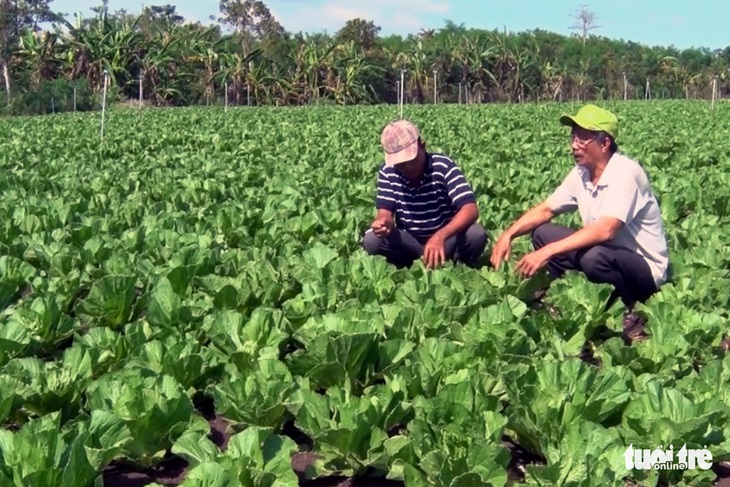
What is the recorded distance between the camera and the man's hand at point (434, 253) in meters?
5.09

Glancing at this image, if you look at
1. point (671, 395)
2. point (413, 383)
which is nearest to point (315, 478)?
point (413, 383)

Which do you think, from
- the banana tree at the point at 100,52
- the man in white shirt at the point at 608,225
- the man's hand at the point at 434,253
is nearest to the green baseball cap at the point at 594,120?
the man in white shirt at the point at 608,225

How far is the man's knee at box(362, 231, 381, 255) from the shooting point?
561cm

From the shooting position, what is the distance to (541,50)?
7050cm

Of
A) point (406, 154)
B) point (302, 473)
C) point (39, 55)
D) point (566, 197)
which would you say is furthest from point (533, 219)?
point (39, 55)

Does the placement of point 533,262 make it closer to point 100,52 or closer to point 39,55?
point 100,52

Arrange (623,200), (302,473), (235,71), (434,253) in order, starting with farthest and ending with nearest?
(235,71) → (434,253) → (623,200) → (302,473)

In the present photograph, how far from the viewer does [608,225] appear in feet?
15.0

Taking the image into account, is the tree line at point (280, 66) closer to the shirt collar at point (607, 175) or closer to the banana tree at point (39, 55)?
the banana tree at point (39, 55)

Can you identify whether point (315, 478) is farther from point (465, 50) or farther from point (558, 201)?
point (465, 50)

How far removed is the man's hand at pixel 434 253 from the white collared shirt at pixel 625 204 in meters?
0.69

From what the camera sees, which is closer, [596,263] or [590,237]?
[590,237]

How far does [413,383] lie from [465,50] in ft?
188

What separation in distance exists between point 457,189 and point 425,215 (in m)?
0.34
